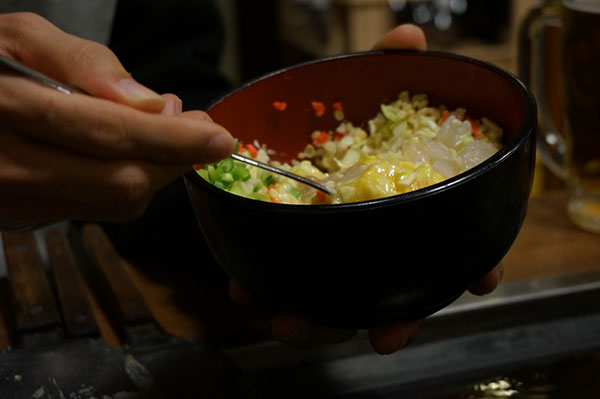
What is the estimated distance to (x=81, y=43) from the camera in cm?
50

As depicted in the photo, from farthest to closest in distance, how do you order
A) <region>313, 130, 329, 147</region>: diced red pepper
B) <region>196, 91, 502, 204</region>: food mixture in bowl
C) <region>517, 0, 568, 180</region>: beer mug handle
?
1. <region>517, 0, 568, 180</region>: beer mug handle
2. <region>313, 130, 329, 147</region>: diced red pepper
3. <region>196, 91, 502, 204</region>: food mixture in bowl

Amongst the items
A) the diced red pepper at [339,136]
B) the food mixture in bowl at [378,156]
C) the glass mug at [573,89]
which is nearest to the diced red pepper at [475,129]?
the food mixture in bowl at [378,156]

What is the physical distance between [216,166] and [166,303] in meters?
0.24

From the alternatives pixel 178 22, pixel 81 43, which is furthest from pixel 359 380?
pixel 178 22

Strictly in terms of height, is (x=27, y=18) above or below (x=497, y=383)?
above

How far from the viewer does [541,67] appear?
97 centimetres

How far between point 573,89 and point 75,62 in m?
0.68

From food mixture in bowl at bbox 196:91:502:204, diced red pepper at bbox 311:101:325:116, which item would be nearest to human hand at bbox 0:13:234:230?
food mixture in bowl at bbox 196:91:502:204

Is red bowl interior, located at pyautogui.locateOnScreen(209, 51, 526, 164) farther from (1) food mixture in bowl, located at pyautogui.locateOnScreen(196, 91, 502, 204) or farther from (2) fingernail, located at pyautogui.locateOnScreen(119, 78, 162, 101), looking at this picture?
(2) fingernail, located at pyautogui.locateOnScreen(119, 78, 162, 101)

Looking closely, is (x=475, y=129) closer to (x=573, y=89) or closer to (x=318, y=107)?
(x=318, y=107)

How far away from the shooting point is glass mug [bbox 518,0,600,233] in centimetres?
87

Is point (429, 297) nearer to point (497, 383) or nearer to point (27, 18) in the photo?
point (497, 383)

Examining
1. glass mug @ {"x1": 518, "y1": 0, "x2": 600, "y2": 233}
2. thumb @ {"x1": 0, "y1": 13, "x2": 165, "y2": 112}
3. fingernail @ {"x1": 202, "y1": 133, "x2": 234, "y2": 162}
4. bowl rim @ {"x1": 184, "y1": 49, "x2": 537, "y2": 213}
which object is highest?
thumb @ {"x1": 0, "y1": 13, "x2": 165, "y2": 112}

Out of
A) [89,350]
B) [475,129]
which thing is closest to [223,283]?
[89,350]
